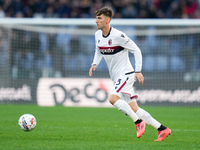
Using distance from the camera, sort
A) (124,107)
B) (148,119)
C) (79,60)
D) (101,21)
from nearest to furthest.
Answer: (124,107), (148,119), (101,21), (79,60)

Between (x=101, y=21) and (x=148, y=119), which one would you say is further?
(x=101, y=21)

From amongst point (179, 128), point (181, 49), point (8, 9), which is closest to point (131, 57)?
point (181, 49)

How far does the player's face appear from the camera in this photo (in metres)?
7.17

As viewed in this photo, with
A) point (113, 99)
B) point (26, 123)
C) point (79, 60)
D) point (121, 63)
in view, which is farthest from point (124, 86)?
point (79, 60)

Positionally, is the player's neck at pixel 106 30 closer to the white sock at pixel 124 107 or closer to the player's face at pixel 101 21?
the player's face at pixel 101 21

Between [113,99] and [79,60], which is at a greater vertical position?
[79,60]

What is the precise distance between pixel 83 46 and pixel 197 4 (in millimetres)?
6232

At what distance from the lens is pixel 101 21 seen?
7176 mm

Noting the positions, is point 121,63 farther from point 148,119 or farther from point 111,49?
point 148,119

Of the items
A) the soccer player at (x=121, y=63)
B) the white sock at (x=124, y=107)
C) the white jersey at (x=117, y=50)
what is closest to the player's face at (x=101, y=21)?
the soccer player at (x=121, y=63)

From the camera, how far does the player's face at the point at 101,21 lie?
7172mm

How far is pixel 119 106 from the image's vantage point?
6.86 meters

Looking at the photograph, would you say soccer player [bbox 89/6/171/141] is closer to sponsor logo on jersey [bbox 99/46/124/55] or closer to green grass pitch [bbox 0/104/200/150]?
sponsor logo on jersey [bbox 99/46/124/55]

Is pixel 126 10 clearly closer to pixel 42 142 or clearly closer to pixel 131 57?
pixel 131 57
